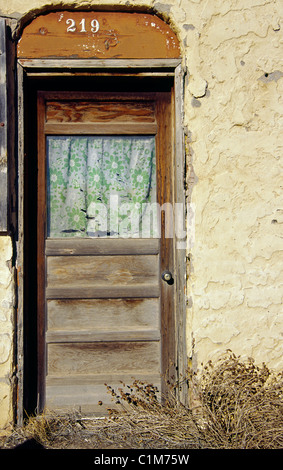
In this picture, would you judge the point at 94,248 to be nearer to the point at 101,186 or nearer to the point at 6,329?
the point at 101,186

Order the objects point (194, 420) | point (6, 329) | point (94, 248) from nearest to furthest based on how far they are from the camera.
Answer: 1. point (194, 420)
2. point (6, 329)
3. point (94, 248)

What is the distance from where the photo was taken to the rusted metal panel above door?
9.37 ft

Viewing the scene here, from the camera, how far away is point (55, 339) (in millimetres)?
2959

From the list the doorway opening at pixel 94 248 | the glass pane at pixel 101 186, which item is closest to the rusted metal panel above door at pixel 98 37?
the doorway opening at pixel 94 248

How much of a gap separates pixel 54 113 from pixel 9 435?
214 centimetres

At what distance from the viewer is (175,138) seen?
293 cm

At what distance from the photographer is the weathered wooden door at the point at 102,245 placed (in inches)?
117

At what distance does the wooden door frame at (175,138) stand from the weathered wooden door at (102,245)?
0.14 metres

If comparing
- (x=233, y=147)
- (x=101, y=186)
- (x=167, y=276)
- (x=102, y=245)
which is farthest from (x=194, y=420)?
(x=233, y=147)

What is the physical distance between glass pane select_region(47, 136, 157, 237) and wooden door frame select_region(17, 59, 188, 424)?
246 mm

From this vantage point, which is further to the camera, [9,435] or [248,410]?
[9,435]

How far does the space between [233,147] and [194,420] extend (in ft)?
5.73
